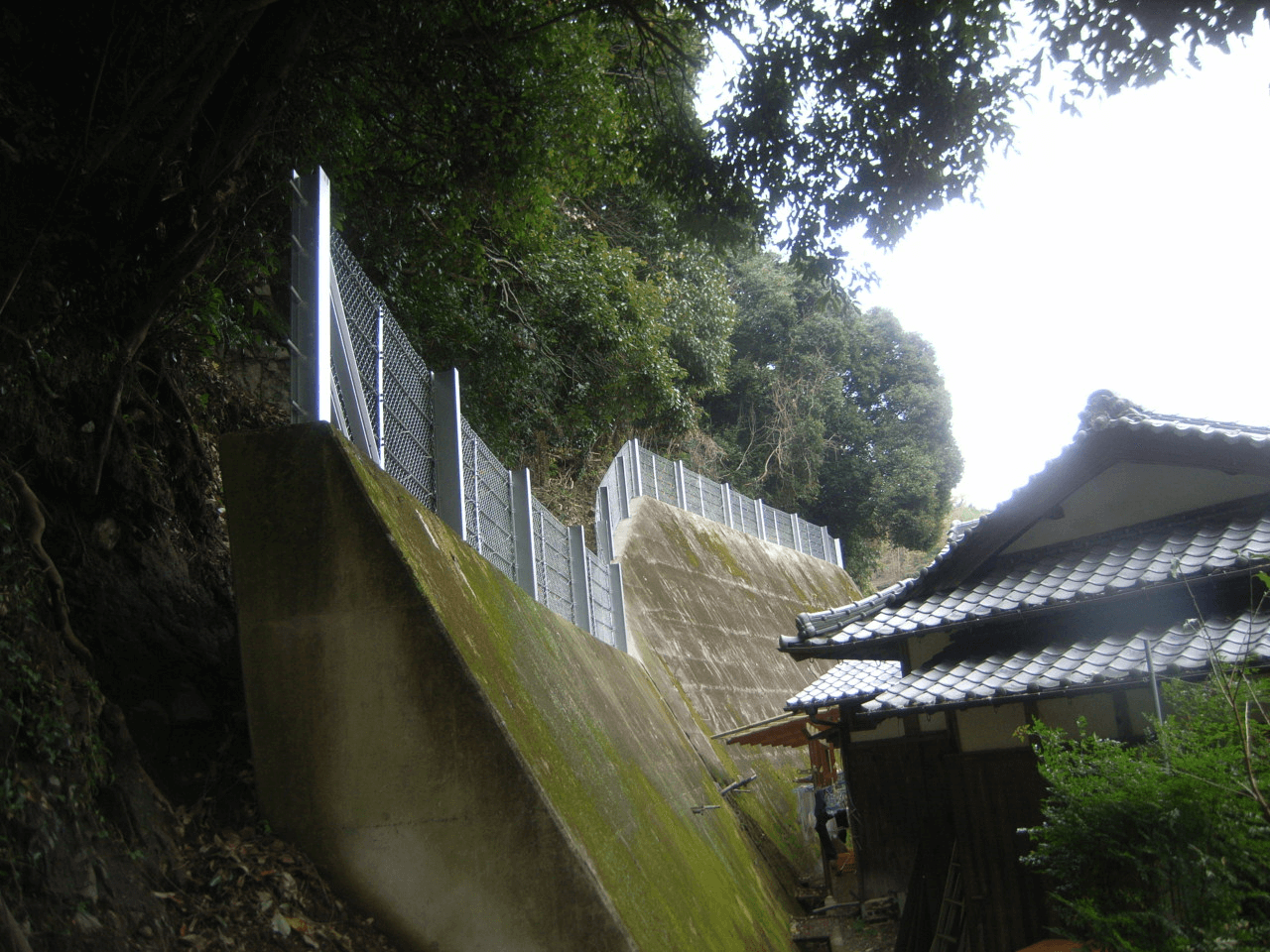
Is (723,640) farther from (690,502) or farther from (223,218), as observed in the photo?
(223,218)

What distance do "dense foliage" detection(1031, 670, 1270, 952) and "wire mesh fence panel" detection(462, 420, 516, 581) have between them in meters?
4.50

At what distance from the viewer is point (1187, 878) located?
3338 mm

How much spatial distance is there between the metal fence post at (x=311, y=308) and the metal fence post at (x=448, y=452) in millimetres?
1832

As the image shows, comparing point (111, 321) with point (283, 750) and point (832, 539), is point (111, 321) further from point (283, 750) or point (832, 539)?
→ point (832, 539)

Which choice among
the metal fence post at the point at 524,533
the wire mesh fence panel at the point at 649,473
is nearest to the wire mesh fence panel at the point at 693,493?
the wire mesh fence panel at the point at 649,473

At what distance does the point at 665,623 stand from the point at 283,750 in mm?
11299

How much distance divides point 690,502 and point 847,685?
12.1 metres

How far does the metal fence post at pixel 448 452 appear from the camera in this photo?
6.66m

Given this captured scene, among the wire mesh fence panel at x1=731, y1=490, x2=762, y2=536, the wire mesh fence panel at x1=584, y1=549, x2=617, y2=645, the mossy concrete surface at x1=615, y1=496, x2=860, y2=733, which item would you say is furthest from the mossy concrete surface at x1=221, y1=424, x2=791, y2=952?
the wire mesh fence panel at x1=731, y1=490, x2=762, y2=536

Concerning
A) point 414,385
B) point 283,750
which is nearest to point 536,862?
point 283,750

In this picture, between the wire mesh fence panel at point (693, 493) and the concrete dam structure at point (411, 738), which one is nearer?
the concrete dam structure at point (411, 738)

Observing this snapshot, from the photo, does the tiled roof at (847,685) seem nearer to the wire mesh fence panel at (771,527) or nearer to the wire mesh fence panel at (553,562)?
the wire mesh fence panel at (553,562)

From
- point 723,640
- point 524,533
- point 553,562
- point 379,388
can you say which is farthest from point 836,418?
point 379,388

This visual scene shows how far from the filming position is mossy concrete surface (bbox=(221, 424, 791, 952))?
4148 millimetres
